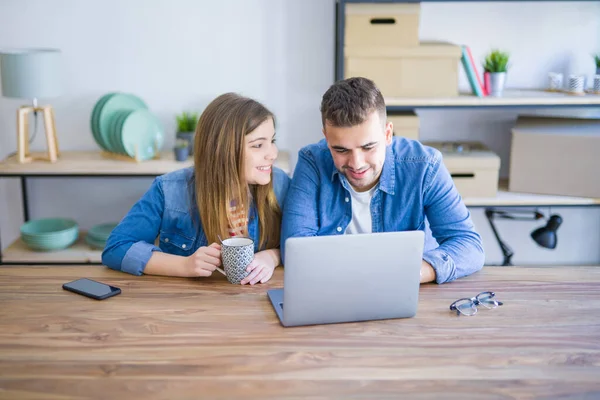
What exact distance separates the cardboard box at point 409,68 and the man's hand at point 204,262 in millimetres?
1433

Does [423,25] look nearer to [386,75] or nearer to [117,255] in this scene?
[386,75]

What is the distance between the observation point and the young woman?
1.88 metres

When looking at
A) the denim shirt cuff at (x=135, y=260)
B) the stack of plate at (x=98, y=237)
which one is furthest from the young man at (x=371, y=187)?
the stack of plate at (x=98, y=237)

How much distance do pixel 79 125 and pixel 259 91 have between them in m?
0.93

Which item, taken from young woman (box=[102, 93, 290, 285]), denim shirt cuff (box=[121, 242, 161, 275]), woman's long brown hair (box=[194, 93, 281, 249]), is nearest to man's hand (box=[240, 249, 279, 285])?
young woman (box=[102, 93, 290, 285])

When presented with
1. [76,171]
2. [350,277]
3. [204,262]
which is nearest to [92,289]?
[204,262]

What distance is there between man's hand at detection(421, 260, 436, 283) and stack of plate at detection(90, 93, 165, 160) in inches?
70.7

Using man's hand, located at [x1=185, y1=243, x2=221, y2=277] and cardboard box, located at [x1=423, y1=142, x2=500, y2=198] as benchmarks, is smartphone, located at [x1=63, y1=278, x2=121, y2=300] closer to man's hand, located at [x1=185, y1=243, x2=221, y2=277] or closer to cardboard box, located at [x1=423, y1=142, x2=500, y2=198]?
man's hand, located at [x1=185, y1=243, x2=221, y2=277]

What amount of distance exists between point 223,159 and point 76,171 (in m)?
1.40

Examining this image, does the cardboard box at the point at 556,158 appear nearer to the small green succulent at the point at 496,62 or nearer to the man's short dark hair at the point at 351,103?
the small green succulent at the point at 496,62

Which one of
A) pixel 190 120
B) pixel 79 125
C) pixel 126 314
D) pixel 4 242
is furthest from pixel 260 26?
pixel 126 314

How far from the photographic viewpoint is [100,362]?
1328 mm

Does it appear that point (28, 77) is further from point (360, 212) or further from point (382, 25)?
point (360, 212)

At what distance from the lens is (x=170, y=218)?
1.95 m
